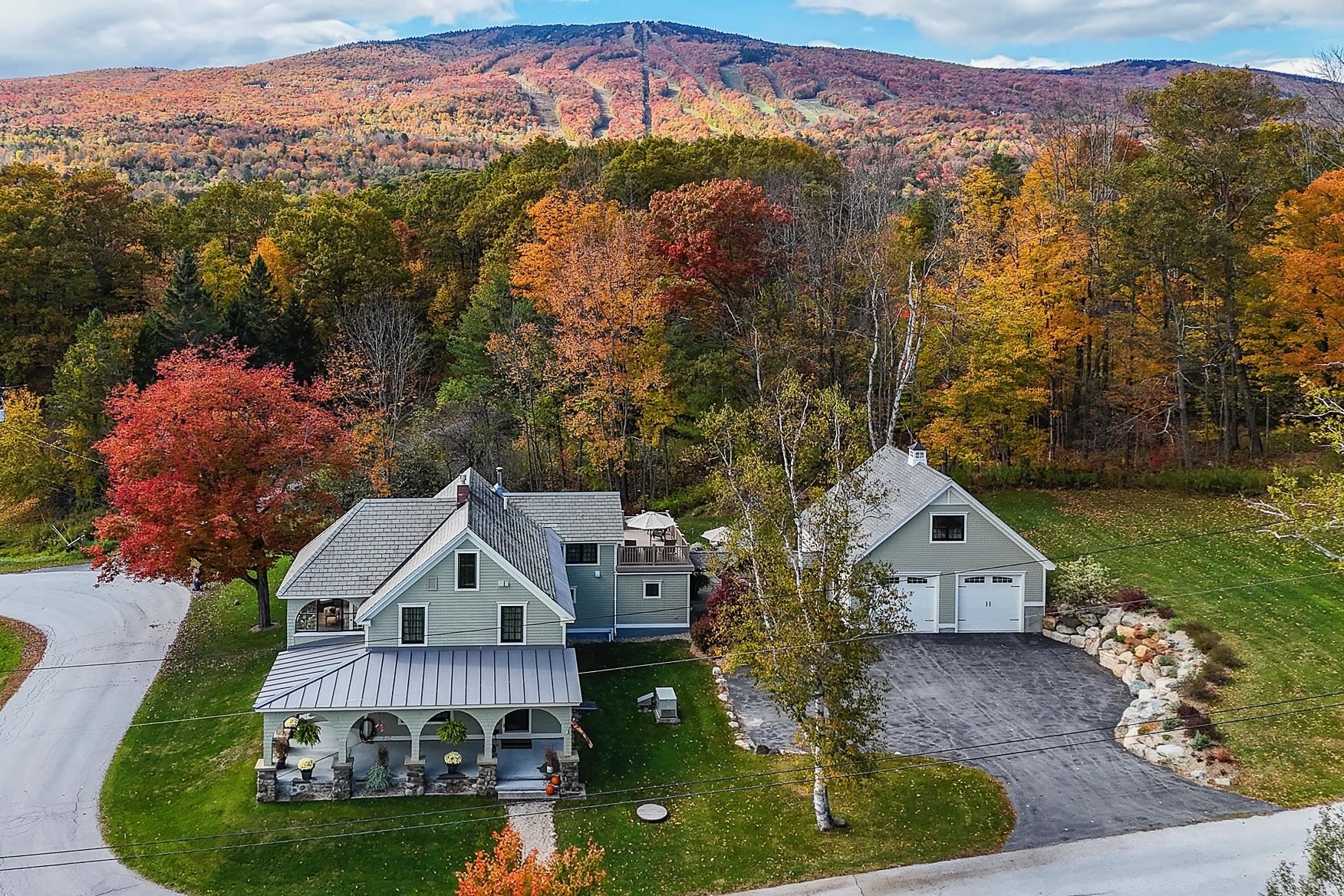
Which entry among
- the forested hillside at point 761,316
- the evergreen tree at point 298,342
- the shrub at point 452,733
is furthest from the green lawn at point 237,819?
the evergreen tree at point 298,342

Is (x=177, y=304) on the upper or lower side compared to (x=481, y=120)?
lower

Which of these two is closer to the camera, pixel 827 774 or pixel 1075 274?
pixel 827 774

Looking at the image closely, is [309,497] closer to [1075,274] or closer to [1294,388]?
[1075,274]

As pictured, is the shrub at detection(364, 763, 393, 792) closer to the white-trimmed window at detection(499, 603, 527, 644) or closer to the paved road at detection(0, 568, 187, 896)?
the white-trimmed window at detection(499, 603, 527, 644)

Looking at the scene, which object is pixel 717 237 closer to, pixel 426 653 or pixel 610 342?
pixel 610 342

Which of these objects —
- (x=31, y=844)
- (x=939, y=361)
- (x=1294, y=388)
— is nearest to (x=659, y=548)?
(x=939, y=361)
